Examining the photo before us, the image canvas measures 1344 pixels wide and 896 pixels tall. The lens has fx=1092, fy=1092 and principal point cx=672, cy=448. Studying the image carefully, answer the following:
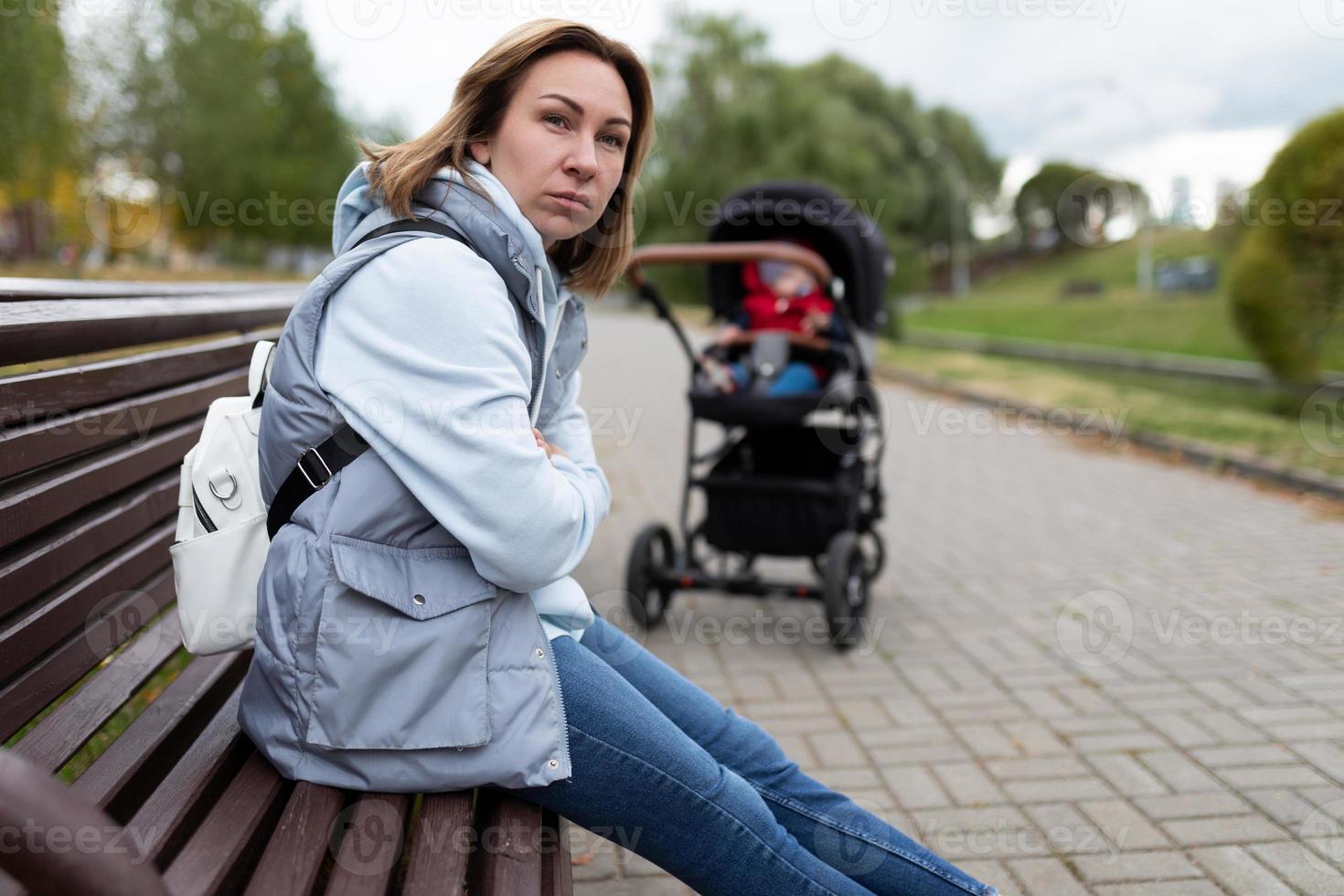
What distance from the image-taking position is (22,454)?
81.7 inches

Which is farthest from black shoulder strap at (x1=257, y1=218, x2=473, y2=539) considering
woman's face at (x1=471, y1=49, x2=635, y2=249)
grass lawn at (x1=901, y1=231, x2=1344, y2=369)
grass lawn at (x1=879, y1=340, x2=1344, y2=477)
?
grass lawn at (x1=901, y1=231, x2=1344, y2=369)

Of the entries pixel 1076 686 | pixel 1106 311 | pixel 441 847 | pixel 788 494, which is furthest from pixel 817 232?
pixel 1106 311

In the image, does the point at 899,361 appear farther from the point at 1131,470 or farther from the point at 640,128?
the point at 640,128

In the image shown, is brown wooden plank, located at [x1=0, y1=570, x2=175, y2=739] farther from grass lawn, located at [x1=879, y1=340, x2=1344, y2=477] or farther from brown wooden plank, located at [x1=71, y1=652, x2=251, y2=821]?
grass lawn, located at [x1=879, y1=340, x2=1344, y2=477]

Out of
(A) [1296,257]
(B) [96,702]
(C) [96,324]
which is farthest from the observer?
(A) [1296,257]

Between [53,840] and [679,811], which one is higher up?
[53,840]

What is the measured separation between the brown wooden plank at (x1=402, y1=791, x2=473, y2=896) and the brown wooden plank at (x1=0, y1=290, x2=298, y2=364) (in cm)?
114

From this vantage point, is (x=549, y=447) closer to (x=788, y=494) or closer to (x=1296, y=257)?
(x=788, y=494)

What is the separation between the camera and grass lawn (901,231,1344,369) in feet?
74.0

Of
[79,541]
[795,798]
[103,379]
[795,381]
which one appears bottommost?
[795,798]

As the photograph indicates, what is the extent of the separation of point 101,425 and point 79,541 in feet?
0.99

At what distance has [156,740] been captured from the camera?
2131mm

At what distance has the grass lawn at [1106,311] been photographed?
22.5m

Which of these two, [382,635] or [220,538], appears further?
[220,538]
